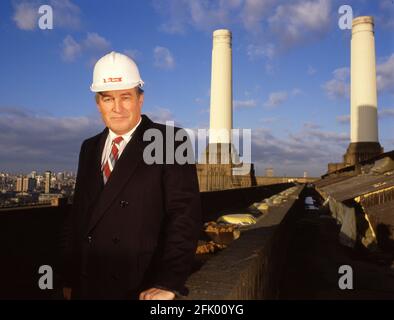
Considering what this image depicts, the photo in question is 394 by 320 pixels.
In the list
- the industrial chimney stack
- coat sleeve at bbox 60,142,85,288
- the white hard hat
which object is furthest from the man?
the industrial chimney stack

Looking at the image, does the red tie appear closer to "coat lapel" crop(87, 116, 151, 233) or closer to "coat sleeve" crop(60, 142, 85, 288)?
"coat lapel" crop(87, 116, 151, 233)

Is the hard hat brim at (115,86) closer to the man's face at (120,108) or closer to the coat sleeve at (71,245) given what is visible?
the man's face at (120,108)

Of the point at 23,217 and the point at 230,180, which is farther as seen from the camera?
the point at 230,180

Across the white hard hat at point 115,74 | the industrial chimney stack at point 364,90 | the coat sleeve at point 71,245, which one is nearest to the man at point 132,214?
the white hard hat at point 115,74

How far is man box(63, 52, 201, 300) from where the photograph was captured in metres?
2.11

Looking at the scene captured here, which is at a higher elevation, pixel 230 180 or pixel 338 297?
pixel 230 180

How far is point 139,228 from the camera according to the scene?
86.4 inches

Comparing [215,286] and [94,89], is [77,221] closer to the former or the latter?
[94,89]

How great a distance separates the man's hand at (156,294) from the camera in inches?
79.5

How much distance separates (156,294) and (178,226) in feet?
1.20

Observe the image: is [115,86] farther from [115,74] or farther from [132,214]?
[132,214]

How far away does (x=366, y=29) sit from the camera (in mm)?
35281

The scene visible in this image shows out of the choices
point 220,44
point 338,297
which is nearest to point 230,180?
point 220,44

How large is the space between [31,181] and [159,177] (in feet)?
145
